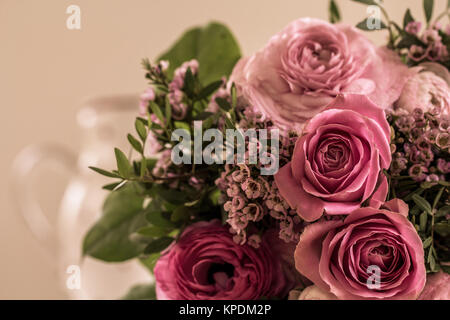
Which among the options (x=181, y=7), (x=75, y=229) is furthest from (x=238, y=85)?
(x=181, y=7)

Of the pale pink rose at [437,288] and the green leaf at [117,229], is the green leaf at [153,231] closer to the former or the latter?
the green leaf at [117,229]

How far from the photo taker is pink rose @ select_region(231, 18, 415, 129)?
1.11 feet

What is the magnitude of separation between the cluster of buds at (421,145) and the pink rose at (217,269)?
106 millimetres

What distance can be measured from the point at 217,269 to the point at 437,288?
0.15m

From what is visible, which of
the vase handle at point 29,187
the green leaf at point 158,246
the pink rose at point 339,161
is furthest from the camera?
the vase handle at point 29,187

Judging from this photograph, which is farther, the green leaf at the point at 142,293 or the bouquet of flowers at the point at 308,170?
the green leaf at the point at 142,293

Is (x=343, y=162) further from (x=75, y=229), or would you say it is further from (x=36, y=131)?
(x=36, y=131)

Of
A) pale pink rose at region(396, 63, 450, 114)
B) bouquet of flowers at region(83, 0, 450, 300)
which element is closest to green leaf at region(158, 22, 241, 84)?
bouquet of flowers at region(83, 0, 450, 300)

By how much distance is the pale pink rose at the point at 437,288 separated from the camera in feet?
1.00

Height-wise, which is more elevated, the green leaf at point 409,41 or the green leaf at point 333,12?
the green leaf at point 333,12

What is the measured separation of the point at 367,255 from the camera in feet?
0.98

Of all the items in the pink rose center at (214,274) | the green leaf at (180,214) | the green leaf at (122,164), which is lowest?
the pink rose center at (214,274)

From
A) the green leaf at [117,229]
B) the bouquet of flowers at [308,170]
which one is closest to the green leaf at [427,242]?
the bouquet of flowers at [308,170]
